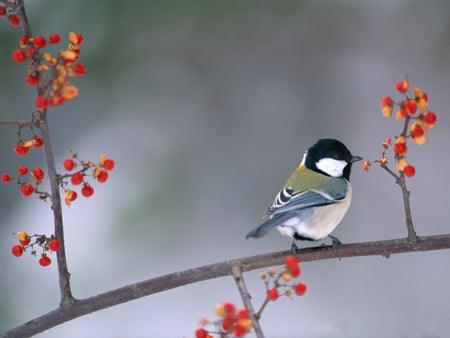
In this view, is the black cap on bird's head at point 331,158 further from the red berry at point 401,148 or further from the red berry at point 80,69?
the red berry at point 80,69

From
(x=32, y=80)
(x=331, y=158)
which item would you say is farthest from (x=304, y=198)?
(x=32, y=80)

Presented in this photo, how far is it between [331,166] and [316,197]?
0.16 meters

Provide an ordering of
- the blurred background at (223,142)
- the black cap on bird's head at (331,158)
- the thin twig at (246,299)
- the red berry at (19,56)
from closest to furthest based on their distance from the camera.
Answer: the thin twig at (246,299), the red berry at (19,56), the black cap on bird's head at (331,158), the blurred background at (223,142)

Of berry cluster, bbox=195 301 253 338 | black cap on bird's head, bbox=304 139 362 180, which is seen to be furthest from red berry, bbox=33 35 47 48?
black cap on bird's head, bbox=304 139 362 180

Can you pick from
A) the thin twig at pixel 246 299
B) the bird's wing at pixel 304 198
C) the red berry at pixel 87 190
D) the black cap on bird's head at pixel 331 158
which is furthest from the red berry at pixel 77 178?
the black cap on bird's head at pixel 331 158

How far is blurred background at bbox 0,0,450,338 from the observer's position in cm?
194

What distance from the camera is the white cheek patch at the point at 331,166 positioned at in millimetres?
1642

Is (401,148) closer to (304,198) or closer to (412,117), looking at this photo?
(412,117)

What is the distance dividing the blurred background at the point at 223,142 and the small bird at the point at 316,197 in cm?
33

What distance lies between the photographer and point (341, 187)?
160 centimetres

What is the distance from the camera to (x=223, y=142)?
2182mm

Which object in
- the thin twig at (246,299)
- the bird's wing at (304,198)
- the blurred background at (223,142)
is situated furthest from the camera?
the blurred background at (223,142)

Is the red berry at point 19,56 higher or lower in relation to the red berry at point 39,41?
lower

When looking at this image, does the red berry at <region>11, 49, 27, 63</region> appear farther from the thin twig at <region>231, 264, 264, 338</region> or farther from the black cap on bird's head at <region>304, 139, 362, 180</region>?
the black cap on bird's head at <region>304, 139, 362, 180</region>
